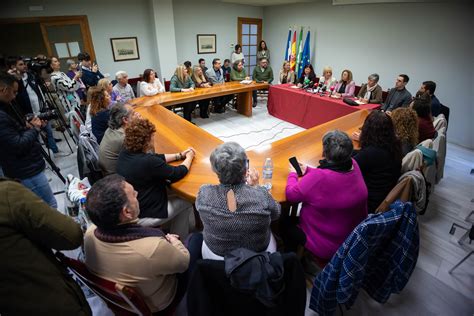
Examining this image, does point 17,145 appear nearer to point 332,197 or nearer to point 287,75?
point 332,197

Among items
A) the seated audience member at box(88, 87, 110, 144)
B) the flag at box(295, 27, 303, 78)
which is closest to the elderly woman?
the seated audience member at box(88, 87, 110, 144)

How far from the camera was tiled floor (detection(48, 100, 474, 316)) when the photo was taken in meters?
1.62

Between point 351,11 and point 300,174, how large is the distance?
17.7 feet

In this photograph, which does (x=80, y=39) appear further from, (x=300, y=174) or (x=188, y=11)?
(x=300, y=174)

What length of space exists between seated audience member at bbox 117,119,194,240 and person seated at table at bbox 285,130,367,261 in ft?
2.81

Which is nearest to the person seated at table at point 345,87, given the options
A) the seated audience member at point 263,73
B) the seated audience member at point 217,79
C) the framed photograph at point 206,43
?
the seated audience member at point 263,73

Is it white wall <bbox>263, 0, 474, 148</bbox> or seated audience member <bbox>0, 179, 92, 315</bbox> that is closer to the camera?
seated audience member <bbox>0, 179, 92, 315</bbox>

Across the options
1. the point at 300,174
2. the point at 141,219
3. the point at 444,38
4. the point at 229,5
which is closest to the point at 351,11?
the point at 444,38

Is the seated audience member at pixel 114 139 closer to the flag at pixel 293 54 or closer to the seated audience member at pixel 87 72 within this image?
the seated audience member at pixel 87 72

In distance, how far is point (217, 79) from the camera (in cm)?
546

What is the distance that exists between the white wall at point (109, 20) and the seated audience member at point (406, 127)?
5.67 metres

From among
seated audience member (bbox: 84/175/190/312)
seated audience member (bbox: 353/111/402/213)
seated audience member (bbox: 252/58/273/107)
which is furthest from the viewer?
seated audience member (bbox: 252/58/273/107)

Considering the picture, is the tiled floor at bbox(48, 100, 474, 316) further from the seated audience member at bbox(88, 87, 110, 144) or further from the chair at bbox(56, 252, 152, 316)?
the seated audience member at bbox(88, 87, 110, 144)

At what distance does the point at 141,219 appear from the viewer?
166cm
